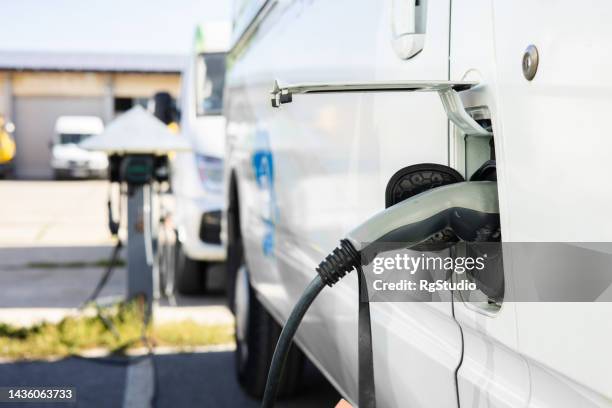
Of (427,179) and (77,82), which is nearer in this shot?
(427,179)

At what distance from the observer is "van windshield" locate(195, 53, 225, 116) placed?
7969 millimetres

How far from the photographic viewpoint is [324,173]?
248 cm

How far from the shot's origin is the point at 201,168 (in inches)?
290

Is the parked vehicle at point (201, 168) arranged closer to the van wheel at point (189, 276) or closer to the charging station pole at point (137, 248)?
the van wheel at point (189, 276)

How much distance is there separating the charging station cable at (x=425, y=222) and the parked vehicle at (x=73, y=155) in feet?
83.3

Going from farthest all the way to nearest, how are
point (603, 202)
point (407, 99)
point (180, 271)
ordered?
point (180, 271), point (407, 99), point (603, 202)

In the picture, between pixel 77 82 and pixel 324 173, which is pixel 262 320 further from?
pixel 77 82

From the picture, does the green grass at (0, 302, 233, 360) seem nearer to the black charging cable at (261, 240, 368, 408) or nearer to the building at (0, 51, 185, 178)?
the black charging cable at (261, 240, 368, 408)

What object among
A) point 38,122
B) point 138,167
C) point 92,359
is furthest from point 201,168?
point 38,122

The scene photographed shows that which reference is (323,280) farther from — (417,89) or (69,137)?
(69,137)

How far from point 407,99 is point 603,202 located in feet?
2.43

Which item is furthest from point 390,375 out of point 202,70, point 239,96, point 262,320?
point 202,70

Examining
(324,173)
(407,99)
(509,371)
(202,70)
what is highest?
(202,70)

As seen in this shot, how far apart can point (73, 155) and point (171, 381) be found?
74.8 ft
